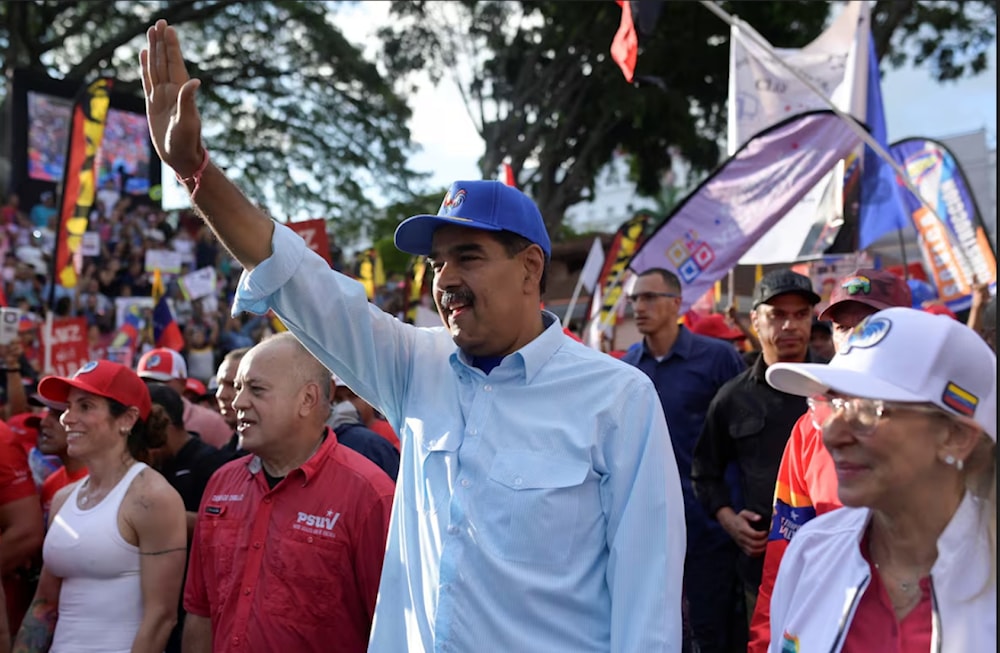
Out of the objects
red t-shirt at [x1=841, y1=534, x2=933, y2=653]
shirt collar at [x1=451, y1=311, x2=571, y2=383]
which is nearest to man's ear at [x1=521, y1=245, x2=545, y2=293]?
shirt collar at [x1=451, y1=311, x2=571, y2=383]

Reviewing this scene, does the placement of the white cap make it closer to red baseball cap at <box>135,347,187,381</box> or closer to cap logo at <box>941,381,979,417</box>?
cap logo at <box>941,381,979,417</box>

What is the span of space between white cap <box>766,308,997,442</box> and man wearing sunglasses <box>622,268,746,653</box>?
280cm

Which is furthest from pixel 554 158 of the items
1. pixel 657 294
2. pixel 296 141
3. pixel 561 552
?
pixel 561 552

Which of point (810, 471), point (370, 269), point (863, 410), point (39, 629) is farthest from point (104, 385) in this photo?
point (370, 269)

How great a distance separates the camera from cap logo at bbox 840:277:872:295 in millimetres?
3498

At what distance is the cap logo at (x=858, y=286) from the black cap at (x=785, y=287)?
2.49ft

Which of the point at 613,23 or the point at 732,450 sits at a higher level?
the point at 613,23

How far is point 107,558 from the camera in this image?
3.62 meters

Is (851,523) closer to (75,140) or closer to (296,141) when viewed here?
(75,140)

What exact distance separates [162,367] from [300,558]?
155 inches

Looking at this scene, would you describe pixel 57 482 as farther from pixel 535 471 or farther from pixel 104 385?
pixel 535 471

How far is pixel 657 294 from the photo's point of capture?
19.0ft

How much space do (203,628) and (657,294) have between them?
10.4 feet

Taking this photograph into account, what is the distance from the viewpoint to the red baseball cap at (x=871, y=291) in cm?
349
